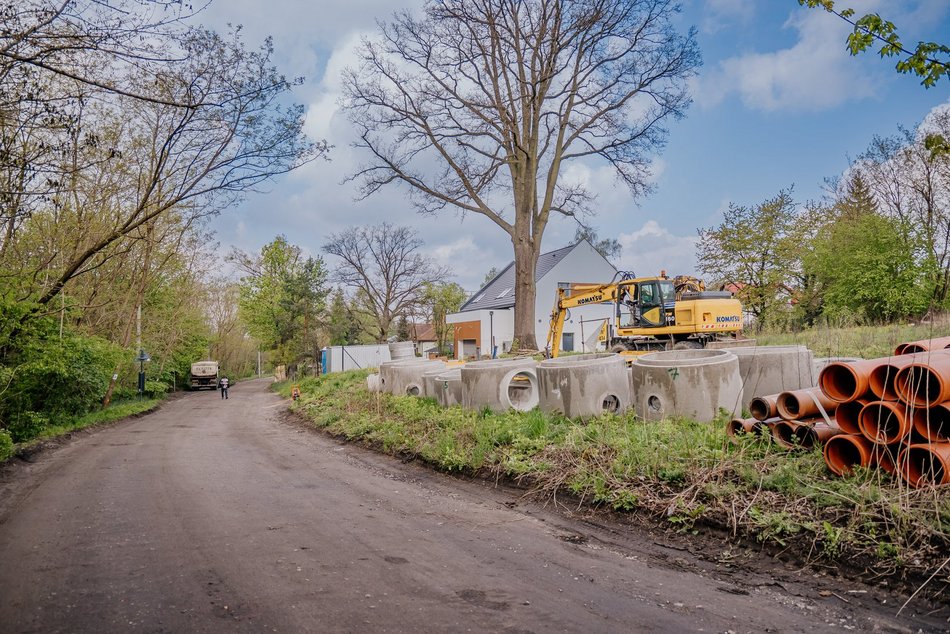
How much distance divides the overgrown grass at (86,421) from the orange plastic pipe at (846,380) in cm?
1190

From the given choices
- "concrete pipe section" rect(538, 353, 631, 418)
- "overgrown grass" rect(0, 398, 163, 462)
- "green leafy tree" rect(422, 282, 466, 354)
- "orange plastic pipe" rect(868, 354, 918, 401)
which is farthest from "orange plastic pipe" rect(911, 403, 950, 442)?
"green leafy tree" rect(422, 282, 466, 354)

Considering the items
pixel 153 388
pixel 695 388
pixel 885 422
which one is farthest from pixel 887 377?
pixel 153 388

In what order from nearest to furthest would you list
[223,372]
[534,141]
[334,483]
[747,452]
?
1. [747,452]
2. [334,483]
3. [534,141]
4. [223,372]

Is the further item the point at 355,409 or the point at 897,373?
the point at 355,409

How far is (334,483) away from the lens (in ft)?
25.7

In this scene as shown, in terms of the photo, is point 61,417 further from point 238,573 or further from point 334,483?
point 238,573

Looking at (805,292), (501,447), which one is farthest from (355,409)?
(805,292)

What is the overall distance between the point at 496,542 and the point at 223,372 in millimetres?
56358

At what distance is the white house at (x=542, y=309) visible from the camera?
39.8 meters

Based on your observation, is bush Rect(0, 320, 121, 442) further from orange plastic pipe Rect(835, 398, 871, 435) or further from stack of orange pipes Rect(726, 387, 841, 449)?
orange plastic pipe Rect(835, 398, 871, 435)

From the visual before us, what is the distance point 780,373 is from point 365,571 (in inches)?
250

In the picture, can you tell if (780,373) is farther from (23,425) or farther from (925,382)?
(23,425)

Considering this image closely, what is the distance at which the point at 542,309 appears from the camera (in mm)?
41344

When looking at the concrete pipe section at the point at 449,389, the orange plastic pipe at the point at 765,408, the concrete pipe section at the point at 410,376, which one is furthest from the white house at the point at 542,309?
the orange plastic pipe at the point at 765,408
